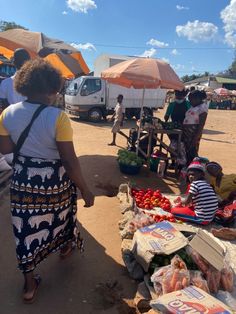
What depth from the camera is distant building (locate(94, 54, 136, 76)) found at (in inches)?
758

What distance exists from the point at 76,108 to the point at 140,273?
12068mm

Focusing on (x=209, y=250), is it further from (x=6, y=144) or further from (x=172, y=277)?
(x=6, y=144)

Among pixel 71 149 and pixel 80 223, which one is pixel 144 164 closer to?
pixel 80 223

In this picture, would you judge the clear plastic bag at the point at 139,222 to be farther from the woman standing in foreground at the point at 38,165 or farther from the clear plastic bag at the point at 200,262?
the woman standing in foreground at the point at 38,165

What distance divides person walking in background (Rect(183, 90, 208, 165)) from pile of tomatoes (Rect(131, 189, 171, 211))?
1.89 metres

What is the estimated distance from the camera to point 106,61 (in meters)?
19.7

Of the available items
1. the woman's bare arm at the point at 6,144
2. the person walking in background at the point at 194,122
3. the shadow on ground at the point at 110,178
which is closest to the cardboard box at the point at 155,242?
the woman's bare arm at the point at 6,144

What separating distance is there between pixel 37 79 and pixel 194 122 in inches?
183

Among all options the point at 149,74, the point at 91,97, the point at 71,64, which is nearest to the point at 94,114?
the point at 91,97

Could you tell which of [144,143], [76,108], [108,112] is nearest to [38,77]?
[144,143]

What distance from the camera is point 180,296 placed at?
2539 mm

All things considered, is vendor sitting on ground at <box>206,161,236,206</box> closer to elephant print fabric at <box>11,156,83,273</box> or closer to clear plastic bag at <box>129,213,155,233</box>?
clear plastic bag at <box>129,213,155,233</box>

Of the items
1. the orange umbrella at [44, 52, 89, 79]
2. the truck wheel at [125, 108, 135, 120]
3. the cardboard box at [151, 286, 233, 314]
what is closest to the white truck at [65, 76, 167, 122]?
the truck wheel at [125, 108, 135, 120]

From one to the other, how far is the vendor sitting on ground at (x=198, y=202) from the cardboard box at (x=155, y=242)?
1045 millimetres
